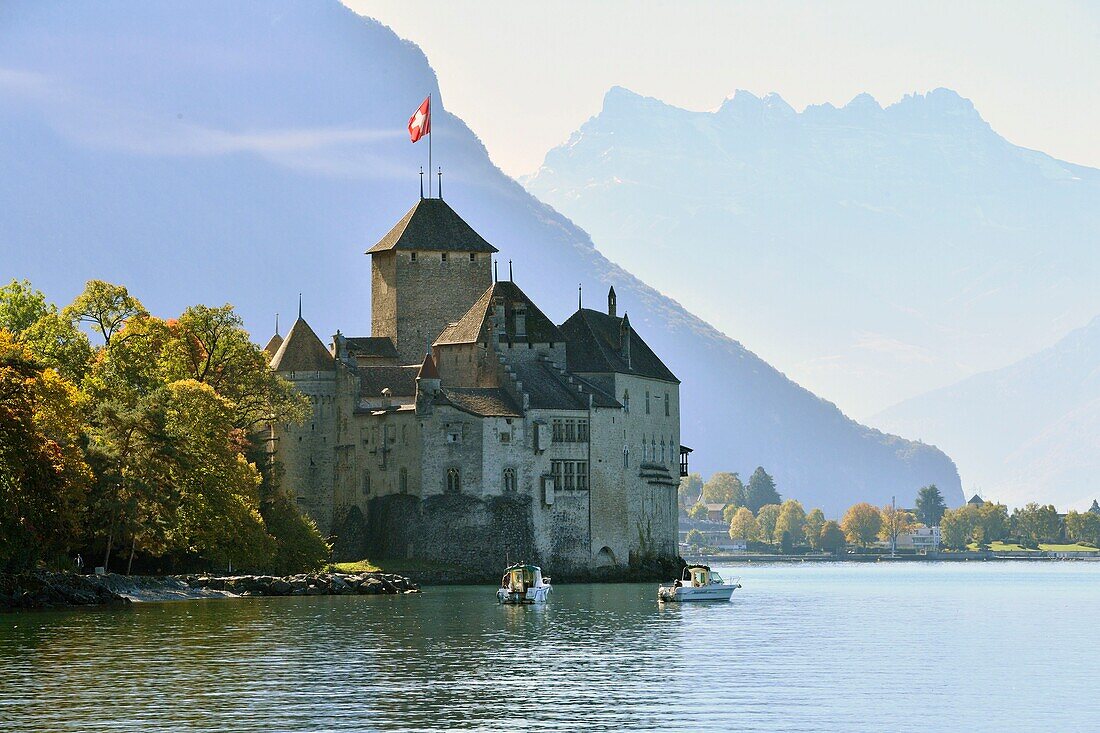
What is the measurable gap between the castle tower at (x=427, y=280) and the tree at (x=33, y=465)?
5344 cm

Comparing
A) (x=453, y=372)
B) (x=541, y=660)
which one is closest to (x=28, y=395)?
(x=541, y=660)

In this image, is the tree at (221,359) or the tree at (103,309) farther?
the tree at (221,359)

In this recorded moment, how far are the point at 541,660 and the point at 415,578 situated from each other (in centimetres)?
5636

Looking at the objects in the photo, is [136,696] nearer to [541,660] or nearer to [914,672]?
[541,660]

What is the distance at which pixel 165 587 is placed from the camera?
334 ft

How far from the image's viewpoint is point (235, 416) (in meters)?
108

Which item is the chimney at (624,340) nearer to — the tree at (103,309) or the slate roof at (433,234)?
the slate roof at (433,234)

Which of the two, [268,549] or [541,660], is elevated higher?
[268,549]

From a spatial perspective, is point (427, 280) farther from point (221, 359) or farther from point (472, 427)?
point (221, 359)

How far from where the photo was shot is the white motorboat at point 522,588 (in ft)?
339

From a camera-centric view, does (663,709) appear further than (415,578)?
No

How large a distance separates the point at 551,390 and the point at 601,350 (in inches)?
430

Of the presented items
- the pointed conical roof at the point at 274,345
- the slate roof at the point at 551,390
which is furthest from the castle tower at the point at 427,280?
the slate roof at the point at 551,390

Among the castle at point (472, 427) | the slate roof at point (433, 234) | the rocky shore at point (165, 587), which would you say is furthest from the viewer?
the slate roof at point (433, 234)
